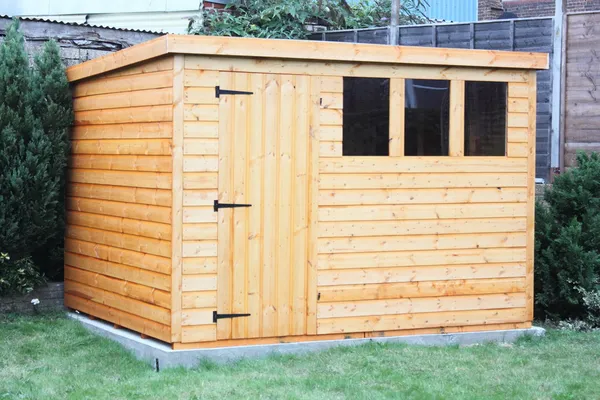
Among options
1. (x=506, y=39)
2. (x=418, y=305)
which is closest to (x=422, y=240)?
(x=418, y=305)

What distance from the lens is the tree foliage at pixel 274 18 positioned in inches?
456

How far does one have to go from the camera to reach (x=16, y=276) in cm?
871

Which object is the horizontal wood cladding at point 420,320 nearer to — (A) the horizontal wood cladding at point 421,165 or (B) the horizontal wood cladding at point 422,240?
(B) the horizontal wood cladding at point 422,240

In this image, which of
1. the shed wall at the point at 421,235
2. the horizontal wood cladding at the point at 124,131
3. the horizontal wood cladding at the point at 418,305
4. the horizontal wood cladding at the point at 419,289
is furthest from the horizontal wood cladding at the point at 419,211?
the horizontal wood cladding at the point at 124,131

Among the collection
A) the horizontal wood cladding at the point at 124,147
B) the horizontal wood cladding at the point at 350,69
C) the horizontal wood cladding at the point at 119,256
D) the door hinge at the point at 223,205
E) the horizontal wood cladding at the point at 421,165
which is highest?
the horizontal wood cladding at the point at 350,69

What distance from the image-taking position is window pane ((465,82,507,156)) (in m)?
7.90

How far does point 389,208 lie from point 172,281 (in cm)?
186

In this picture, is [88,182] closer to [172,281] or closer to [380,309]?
[172,281]

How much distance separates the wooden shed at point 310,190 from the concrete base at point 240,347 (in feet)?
0.23

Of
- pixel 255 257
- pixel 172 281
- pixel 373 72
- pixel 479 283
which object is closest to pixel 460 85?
pixel 373 72

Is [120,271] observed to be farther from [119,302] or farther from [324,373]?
[324,373]

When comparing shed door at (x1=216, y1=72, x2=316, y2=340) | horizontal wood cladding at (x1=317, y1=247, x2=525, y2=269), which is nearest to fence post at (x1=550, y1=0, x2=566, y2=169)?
horizontal wood cladding at (x1=317, y1=247, x2=525, y2=269)

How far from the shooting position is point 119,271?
26.1 feet

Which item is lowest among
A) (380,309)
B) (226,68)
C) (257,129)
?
(380,309)
